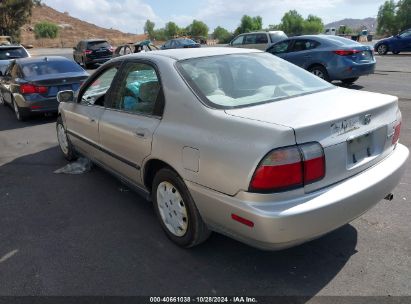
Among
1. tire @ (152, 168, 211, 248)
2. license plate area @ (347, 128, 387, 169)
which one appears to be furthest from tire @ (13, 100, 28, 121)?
license plate area @ (347, 128, 387, 169)

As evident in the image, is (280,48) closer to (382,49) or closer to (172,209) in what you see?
(172,209)

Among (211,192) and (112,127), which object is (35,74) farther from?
(211,192)

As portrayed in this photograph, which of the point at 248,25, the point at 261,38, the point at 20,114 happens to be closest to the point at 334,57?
the point at 20,114

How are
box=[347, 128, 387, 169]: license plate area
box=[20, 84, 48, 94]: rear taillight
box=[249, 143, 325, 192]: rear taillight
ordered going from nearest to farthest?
box=[249, 143, 325, 192]: rear taillight, box=[347, 128, 387, 169]: license plate area, box=[20, 84, 48, 94]: rear taillight

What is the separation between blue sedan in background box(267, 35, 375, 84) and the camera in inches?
415

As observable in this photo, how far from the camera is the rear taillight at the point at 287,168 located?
2438 millimetres

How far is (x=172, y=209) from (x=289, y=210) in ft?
3.87

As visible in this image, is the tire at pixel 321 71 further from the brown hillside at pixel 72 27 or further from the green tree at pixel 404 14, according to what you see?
the brown hillside at pixel 72 27

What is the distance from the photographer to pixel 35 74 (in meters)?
8.72

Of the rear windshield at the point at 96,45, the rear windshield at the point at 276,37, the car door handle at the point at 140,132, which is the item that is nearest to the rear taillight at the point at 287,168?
the car door handle at the point at 140,132

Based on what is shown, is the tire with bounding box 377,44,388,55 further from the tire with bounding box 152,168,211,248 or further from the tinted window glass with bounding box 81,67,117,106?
the tire with bounding box 152,168,211,248

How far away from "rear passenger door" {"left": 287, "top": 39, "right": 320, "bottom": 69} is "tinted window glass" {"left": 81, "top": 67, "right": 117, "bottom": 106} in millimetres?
7878

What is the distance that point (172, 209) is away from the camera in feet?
10.9

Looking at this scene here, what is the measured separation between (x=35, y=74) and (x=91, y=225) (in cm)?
604
